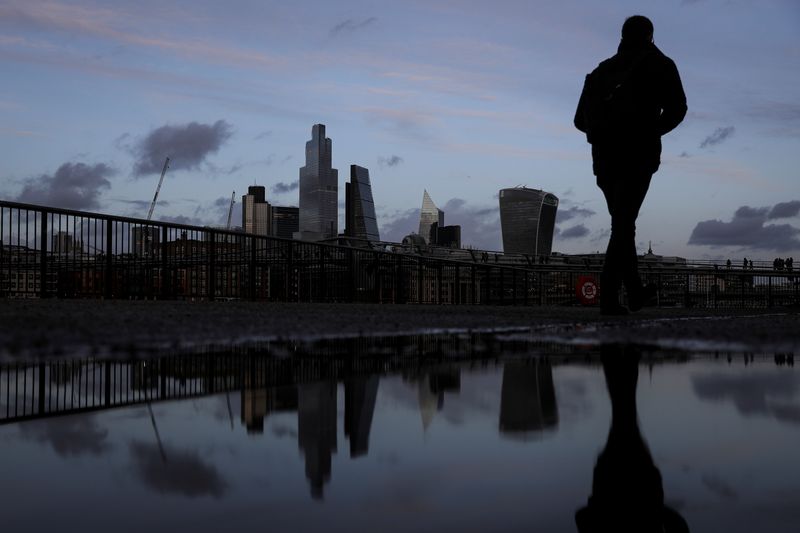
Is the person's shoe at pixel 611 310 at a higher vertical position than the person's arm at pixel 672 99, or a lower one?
lower

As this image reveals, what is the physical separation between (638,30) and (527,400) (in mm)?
6600

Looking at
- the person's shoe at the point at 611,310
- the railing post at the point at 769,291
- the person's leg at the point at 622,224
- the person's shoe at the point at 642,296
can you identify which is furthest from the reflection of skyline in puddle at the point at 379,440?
the railing post at the point at 769,291

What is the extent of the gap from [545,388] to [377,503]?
1.34 meters

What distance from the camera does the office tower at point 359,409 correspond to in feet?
5.26

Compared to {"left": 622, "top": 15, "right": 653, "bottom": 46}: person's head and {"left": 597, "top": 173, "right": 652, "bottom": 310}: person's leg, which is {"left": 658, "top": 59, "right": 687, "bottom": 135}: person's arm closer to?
{"left": 622, "top": 15, "right": 653, "bottom": 46}: person's head

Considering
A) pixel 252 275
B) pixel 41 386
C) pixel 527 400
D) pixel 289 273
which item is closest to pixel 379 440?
pixel 527 400

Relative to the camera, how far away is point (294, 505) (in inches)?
46.7

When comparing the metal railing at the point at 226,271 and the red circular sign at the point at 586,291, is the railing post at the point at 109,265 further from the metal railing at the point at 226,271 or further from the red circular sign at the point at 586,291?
the red circular sign at the point at 586,291

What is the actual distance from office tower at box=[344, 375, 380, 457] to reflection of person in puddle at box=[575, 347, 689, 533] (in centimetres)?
48

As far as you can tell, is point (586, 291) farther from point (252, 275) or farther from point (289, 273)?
point (252, 275)

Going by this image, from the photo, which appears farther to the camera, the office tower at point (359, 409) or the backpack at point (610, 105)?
the backpack at point (610, 105)

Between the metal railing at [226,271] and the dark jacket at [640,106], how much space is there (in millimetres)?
8319

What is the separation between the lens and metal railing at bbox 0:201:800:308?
38.8ft

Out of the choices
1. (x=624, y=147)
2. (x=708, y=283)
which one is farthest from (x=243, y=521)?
(x=708, y=283)
